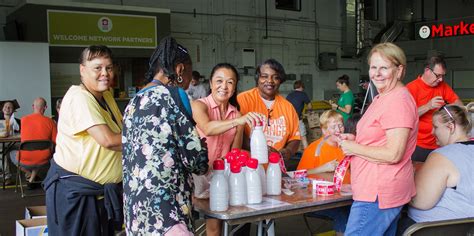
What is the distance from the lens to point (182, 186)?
205cm

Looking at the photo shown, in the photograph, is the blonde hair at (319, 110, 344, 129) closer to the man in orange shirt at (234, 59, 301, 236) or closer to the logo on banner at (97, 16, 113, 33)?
the man in orange shirt at (234, 59, 301, 236)

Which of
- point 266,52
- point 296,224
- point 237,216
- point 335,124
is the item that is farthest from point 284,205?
point 266,52

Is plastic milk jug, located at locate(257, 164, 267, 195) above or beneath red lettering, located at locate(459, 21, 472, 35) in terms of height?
beneath

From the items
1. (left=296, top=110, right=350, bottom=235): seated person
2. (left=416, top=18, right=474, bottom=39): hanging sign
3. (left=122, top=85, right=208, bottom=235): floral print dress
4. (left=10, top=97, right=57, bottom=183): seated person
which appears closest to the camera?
(left=122, top=85, right=208, bottom=235): floral print dress

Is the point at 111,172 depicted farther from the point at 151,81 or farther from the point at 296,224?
the point at 296,224

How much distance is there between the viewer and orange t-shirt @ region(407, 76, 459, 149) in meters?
4.30

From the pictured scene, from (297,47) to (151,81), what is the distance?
12.4 meters

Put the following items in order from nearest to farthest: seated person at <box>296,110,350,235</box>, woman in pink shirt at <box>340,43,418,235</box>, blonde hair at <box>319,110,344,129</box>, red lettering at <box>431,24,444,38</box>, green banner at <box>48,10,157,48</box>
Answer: woman in pink shirt at <box>340,43,418,235</box>
seated person at <box>296,110,350,235</box>
blonde hair at <box>319,110,344,129</box>
green banner at <box>48,10,157,48</box>
red lettering at <box>431,24,444,38</box>

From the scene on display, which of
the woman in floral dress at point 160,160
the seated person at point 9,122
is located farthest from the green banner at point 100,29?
the woman in floral dress at point 160,160

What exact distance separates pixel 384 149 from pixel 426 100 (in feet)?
7.52

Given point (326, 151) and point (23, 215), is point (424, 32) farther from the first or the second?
point (23, 215)

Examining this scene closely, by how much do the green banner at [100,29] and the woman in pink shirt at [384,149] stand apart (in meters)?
7.69

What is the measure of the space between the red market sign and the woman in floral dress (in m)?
8.19

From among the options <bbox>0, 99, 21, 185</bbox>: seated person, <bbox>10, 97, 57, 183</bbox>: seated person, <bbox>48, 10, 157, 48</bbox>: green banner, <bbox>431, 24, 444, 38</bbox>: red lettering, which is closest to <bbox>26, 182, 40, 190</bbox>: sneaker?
<bbox>10, 97, 57, 183</bbox>: seated person
